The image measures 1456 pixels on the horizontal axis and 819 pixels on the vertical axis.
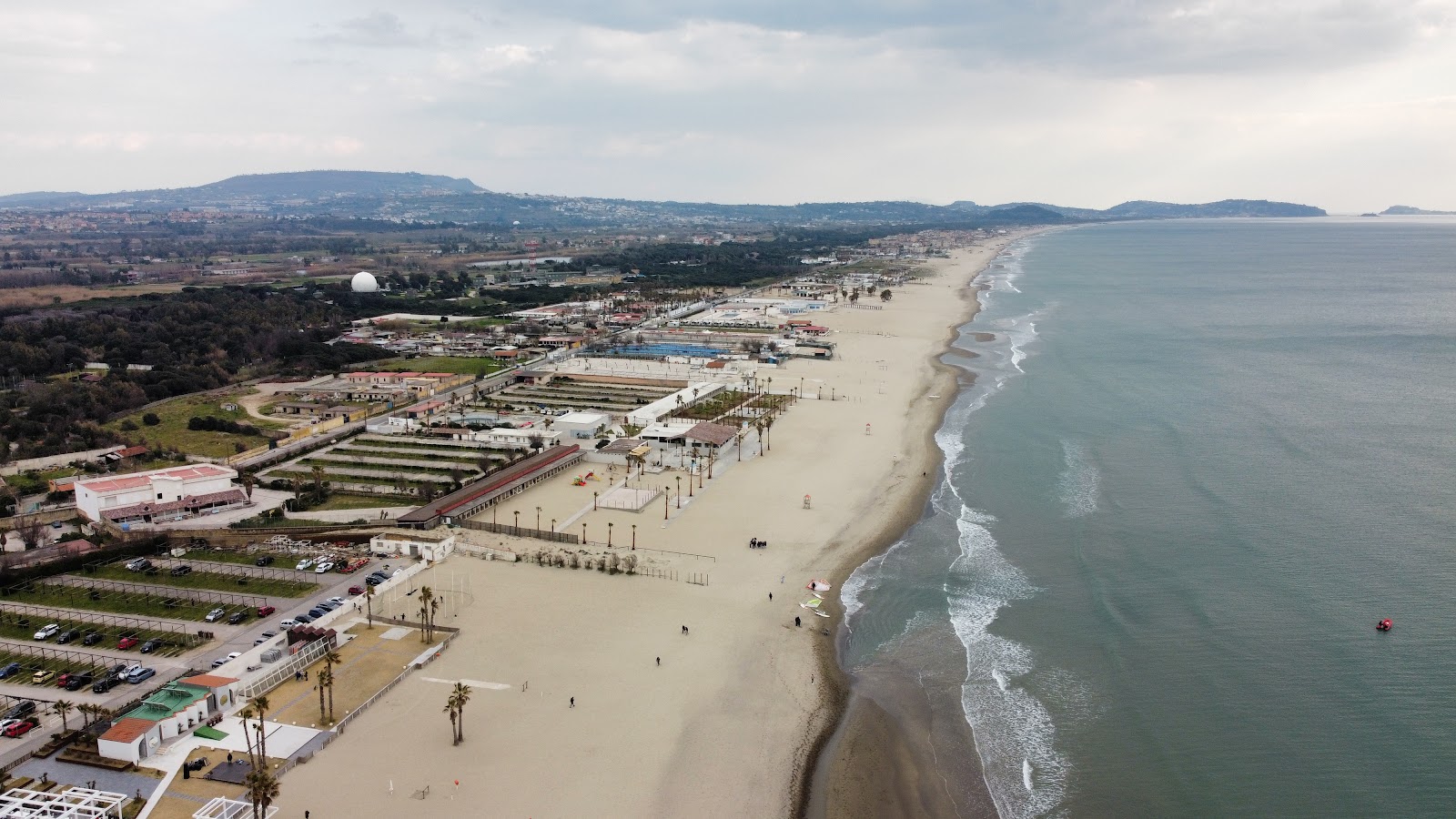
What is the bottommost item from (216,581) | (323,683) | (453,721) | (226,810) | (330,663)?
(216,581)

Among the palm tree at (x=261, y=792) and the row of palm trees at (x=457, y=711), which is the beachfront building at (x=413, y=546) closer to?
the row of palm trees at (x=457, y=711)

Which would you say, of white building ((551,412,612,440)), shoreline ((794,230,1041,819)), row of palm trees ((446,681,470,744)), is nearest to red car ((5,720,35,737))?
row of palm trees ((446,681,470,744))

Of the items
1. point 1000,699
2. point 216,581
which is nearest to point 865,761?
point 1000,699

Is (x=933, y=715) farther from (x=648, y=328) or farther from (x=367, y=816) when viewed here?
(x=648, y=328)

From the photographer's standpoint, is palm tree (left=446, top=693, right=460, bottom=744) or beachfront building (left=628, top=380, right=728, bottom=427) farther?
beachfront building (left=628, top=380, right=728, bottom=427)

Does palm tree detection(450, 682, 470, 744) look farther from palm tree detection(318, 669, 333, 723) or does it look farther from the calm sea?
the calm sea

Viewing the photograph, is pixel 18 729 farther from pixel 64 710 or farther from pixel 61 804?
pixel 61 804

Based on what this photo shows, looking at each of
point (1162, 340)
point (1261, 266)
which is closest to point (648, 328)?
point (1162, 340)

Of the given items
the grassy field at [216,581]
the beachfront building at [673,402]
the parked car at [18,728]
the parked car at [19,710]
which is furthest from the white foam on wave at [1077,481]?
the parked car at [19,710]
